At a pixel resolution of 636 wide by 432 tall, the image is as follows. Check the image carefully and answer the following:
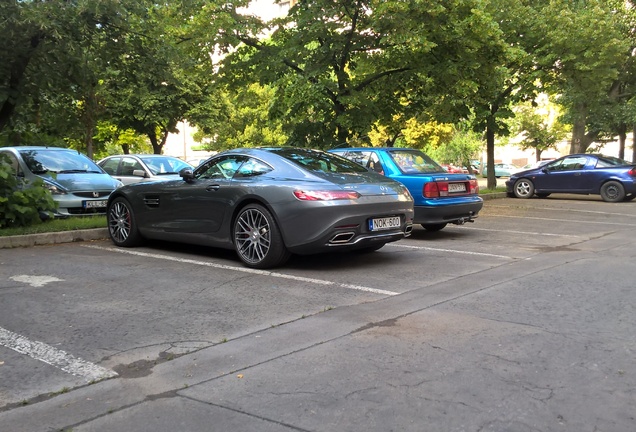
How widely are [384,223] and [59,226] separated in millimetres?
5630

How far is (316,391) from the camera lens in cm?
350

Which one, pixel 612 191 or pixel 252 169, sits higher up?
pixel 252 169

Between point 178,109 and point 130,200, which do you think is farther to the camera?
point 178,109

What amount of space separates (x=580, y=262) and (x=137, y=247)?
243 inches

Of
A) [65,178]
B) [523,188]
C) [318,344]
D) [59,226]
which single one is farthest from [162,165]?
[523,188]

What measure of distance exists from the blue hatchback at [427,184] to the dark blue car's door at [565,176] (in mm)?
10029

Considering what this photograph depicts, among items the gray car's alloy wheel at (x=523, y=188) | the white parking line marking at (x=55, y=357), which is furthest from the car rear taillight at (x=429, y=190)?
the gray car's alloy wheel at (x=523, y=188)

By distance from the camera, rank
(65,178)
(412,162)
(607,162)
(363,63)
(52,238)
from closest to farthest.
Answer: (52,238)
(412,162)
(65,178)
(363,63)
(607,162)

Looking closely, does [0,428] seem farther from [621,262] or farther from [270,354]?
[621,262]

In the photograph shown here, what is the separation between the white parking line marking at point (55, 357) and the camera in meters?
3.85

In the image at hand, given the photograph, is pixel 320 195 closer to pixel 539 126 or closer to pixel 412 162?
pixel 412 162

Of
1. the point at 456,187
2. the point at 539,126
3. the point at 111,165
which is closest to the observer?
the point at 456,187

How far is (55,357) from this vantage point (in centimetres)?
413

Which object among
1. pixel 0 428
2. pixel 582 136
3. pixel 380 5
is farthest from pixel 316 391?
pixel 582 136
